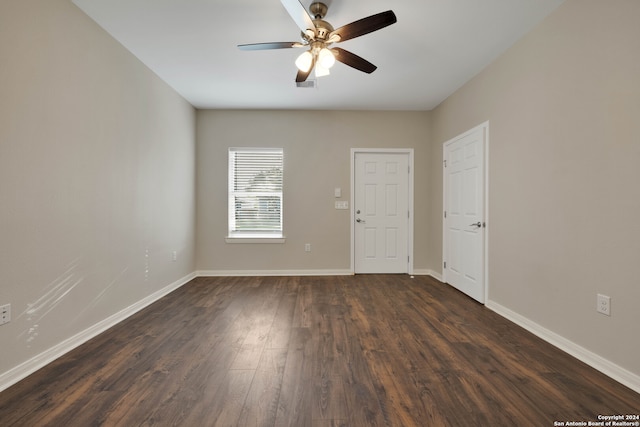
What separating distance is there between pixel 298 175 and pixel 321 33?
8.36 ft

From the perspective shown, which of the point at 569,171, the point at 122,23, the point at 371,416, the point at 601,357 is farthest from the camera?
the point at 122,23

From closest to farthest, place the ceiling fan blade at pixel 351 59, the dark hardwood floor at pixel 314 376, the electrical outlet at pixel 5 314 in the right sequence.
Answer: the dark hardwood floor at pixel 314 376 → the electrical outlet at pixel 5 314 → the ceiling fan blade at pixel 351 59

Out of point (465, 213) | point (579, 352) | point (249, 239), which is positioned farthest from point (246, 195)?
point (579, 352)

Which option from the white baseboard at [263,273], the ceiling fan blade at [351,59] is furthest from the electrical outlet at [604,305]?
the white baseboard at [263,273]

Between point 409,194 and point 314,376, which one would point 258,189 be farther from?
point 314,376

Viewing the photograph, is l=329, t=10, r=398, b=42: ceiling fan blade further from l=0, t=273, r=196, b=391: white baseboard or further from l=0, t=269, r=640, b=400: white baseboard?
l=0, t=273, r=196, b=391: white baseboard

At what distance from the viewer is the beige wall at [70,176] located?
1758mm

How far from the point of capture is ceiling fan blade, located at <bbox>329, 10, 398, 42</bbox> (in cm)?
188

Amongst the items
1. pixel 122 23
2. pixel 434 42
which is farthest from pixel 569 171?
pixel 122 23

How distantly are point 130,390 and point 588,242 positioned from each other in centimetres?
310

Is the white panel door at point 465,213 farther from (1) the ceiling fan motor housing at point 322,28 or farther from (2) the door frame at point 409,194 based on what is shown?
(1) the ceiling fan motor housing at point 322,28

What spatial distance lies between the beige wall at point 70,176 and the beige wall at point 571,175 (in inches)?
147

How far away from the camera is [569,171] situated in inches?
85.0

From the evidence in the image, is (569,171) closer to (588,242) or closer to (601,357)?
(588,242)
